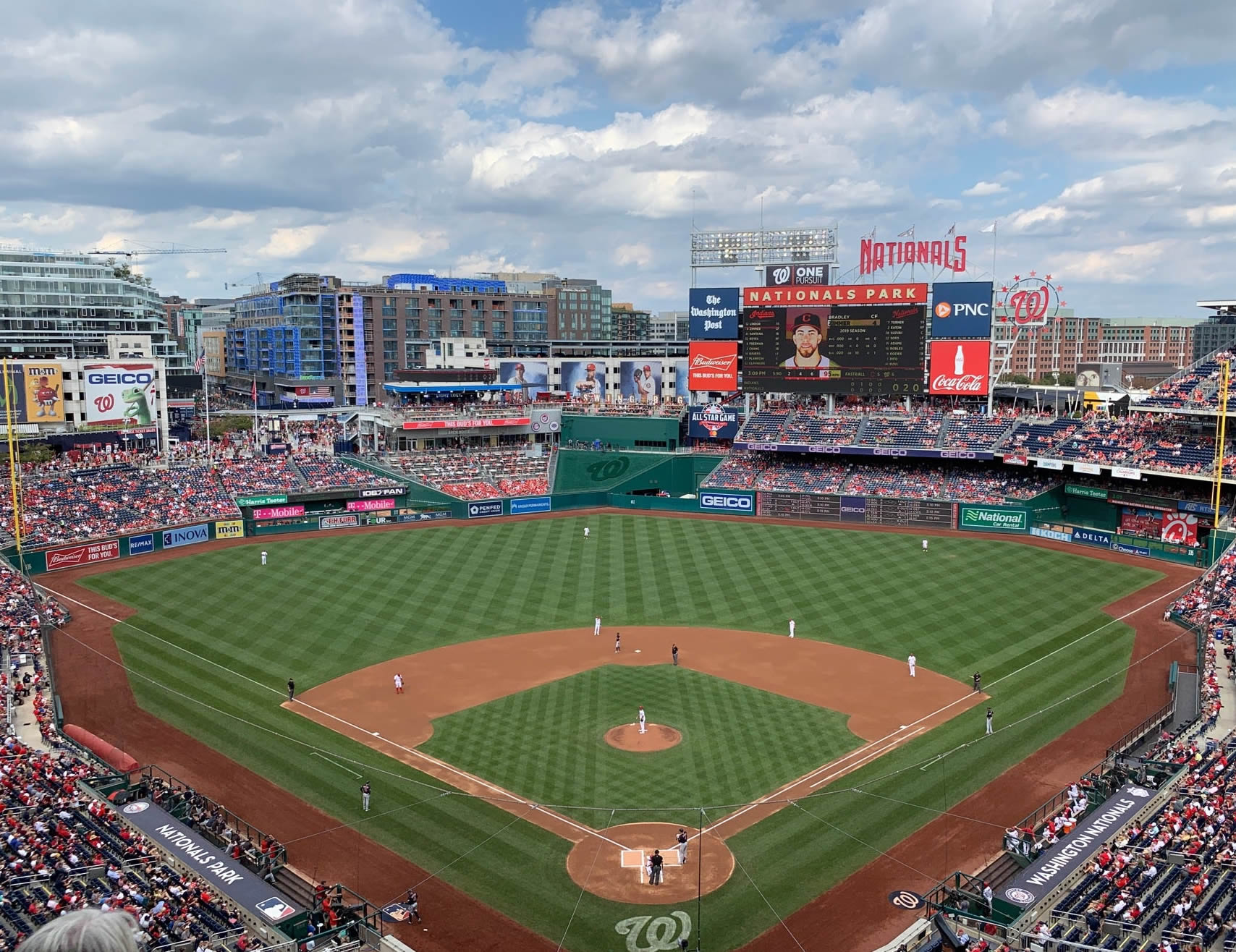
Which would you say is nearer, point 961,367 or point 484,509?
point 961,367

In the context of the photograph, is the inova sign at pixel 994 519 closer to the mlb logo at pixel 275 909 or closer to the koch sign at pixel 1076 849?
the koch sign at pixel 1076 849

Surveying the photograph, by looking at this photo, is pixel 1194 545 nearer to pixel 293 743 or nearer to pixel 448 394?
pixel 293 743

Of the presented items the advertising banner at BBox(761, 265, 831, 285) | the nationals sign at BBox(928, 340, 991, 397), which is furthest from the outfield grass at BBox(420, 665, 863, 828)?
the advertising banner at BBox(761, 265, 831, 285)

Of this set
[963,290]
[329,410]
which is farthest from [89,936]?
[329,410]

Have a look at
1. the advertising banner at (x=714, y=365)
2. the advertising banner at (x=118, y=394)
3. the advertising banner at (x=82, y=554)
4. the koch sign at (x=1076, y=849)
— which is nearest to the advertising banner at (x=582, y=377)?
the advertising banner at (x=714, y=365)

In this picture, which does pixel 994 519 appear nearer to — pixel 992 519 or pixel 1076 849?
pixel 992 519

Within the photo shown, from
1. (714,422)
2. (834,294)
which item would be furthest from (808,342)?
(714,422)
